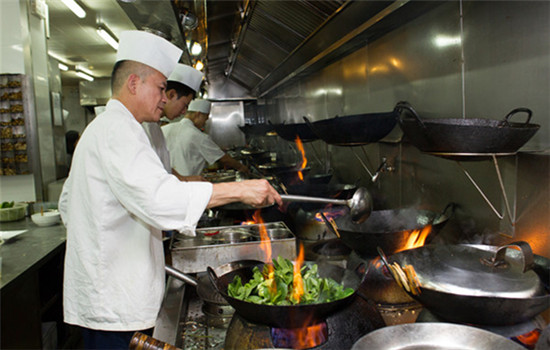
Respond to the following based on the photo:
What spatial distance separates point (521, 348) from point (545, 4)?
1.32 m

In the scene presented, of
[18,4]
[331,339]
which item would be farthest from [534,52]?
[18,4]

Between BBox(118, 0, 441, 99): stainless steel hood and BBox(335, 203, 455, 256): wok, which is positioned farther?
BBox(118, 0, 441, 99): stainless steel hood

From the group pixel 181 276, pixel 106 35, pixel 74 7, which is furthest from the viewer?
pixel 106 35

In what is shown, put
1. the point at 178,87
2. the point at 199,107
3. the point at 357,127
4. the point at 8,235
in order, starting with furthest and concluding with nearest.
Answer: the point at 199,107
the point at 178,87
the point at 8,235
the point at 357,127

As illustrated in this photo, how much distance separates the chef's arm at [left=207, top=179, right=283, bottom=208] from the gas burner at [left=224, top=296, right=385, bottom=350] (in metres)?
0.43

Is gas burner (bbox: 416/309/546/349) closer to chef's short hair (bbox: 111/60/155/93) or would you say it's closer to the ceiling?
chef's short hair (bbox: 111/60/155/93)

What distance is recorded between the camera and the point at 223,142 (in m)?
12.0

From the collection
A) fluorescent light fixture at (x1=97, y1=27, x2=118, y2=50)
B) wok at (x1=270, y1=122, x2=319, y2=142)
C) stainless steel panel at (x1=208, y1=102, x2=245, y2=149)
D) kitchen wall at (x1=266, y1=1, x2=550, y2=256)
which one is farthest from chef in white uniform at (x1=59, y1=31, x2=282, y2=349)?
stainless steel panel at (x1=208, y1=102, x2=245, y2=149)

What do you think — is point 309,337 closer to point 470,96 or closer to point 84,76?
point 470,96

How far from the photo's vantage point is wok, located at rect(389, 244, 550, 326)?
1.05 m

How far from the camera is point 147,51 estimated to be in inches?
65.1

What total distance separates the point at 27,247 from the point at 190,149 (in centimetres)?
227

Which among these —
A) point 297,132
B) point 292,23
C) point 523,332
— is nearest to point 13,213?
point 297,132

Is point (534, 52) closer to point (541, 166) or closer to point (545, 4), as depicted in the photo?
point (545, 4)
